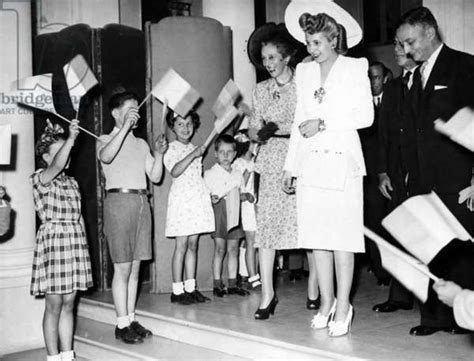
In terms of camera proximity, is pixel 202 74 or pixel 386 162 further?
pixel 202 74

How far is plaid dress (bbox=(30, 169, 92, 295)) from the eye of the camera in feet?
11.0

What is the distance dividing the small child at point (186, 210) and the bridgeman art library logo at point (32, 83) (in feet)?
2.25

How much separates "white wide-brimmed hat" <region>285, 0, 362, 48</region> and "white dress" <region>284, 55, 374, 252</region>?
0.20m

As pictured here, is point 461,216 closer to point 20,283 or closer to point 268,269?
point 268,269

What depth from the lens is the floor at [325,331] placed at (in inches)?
111

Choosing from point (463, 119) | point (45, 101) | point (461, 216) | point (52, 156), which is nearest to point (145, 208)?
point (52, 156)

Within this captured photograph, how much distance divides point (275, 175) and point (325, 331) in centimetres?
Result: 91

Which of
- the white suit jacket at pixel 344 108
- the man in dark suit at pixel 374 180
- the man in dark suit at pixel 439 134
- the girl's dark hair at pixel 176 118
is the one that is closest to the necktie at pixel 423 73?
the man in dark suit at pixel 439 134

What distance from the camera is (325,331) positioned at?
318 cm

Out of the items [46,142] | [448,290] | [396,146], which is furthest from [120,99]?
[448,290]

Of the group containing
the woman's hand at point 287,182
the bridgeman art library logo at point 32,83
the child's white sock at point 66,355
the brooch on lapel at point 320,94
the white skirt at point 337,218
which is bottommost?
the child's white sock at point 66,355

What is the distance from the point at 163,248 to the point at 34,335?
1.05m

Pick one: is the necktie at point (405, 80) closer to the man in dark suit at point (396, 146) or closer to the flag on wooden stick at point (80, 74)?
the man in dark suit at point (396, 146)

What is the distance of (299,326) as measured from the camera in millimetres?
3320
